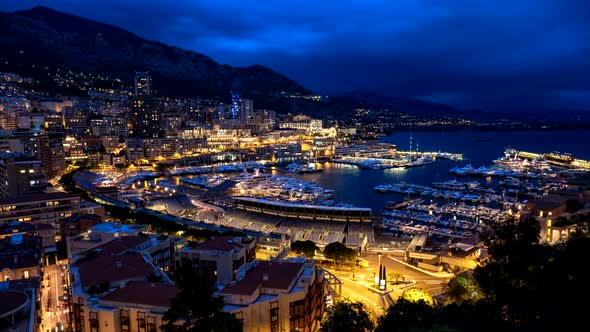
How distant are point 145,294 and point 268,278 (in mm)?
2440

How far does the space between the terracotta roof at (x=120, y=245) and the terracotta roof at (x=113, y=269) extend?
0.75 m

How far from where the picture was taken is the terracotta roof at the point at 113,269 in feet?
29.1

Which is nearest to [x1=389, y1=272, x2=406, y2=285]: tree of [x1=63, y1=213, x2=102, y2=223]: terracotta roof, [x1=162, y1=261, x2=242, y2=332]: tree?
[x1=162, y1=261, x2=242, y2=332]: tree

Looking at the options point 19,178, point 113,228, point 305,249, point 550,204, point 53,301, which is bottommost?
point 53,301

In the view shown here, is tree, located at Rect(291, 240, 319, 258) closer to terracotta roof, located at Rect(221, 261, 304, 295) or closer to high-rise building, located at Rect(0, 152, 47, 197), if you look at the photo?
terracotta roof, located at Rect(221, 261, 304, 295)

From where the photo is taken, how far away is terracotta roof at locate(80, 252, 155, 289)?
8859mm

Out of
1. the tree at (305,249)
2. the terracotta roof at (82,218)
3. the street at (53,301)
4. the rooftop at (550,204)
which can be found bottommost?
the street at (53,301)

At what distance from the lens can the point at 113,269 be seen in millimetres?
9227

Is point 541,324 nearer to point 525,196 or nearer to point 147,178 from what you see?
point 525,196

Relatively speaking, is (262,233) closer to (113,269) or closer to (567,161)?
(113,269)

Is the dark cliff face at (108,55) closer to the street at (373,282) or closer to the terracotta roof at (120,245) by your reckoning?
the terracotta roof at (120,245)

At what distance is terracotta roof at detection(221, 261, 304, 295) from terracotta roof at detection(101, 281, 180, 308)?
1.05 meters

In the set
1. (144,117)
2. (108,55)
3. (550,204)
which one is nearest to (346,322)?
(550,204)

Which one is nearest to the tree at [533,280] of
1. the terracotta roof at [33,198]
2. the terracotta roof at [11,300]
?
the terracotta roof at [11,300]
